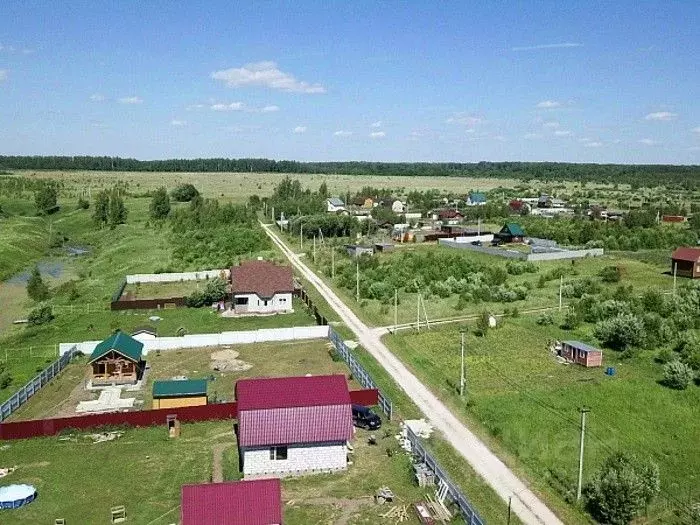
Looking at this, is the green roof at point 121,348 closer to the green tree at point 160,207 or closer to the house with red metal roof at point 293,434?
the house with red metal roof at point 293,434

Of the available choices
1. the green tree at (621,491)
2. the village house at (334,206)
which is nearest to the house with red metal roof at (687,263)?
the green tree at (621,491)

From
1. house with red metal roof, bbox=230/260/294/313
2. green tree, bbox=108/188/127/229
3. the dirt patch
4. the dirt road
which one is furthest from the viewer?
green tree, bbox=108/188/127/229

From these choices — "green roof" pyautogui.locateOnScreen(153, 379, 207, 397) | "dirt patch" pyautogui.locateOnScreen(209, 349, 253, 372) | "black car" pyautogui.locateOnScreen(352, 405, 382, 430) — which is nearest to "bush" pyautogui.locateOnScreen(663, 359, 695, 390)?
"black car" pyautogui.locateOnScreen(352, 405, 382, 430)

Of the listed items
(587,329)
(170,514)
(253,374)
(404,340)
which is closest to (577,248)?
(587,329)

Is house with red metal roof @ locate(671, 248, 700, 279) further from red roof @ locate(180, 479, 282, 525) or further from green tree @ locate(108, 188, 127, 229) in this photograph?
green tree @ locate(108, 188, 127, 229)

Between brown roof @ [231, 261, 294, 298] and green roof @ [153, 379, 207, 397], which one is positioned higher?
brown roof @ [231, 261, 294, 298]

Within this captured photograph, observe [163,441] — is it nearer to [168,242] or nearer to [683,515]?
[683,515]

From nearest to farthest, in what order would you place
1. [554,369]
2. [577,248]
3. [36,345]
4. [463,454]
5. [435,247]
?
[463,454], [554,369], [36,345], [577,248], [435,247]

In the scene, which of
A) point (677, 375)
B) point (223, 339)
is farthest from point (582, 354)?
point (223, 339)
